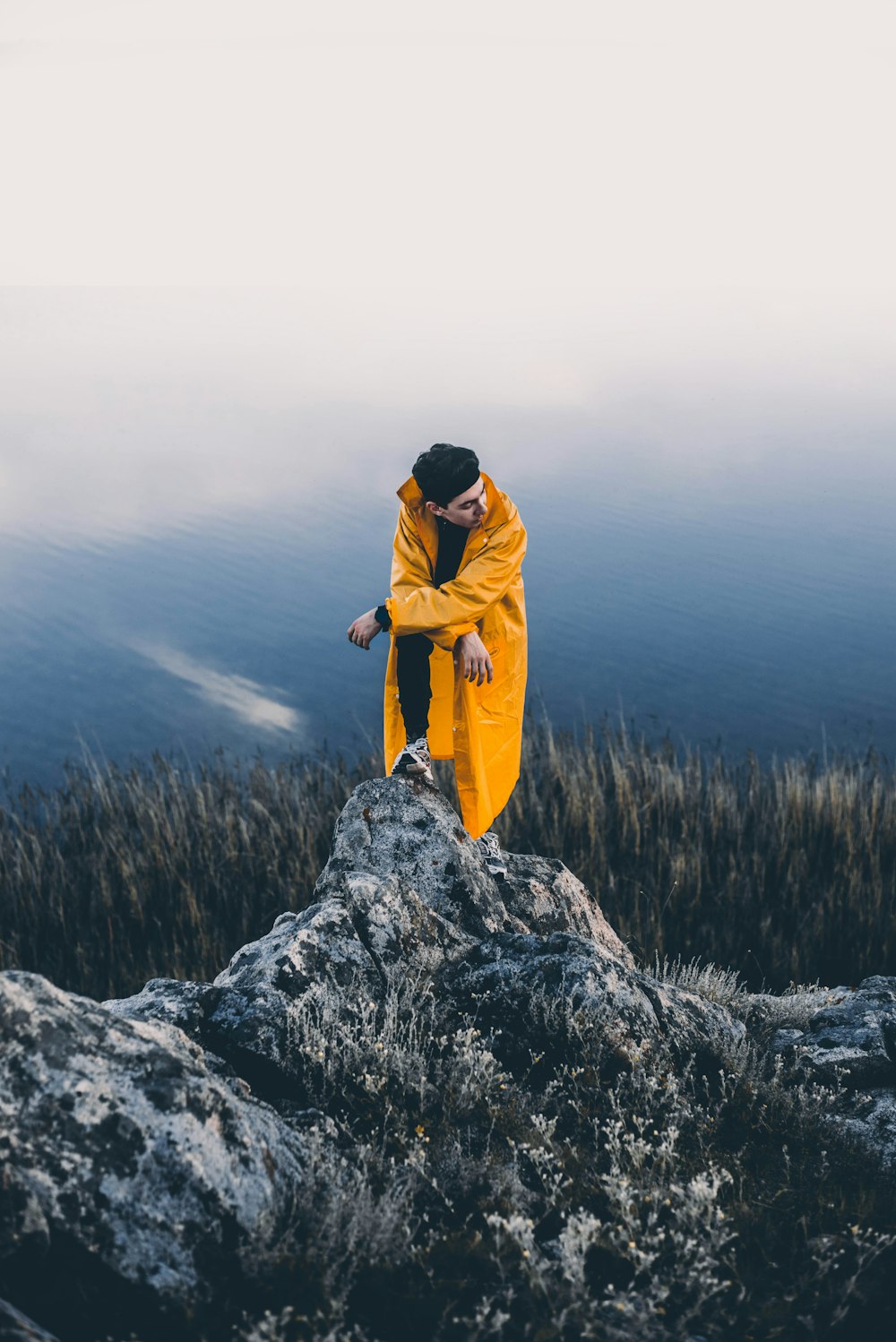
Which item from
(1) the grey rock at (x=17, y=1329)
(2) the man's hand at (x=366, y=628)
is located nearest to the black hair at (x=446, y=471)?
(2) the man's hand at (x=366, y=628)

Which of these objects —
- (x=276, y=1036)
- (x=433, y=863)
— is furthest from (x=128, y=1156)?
(x=433, y=863)

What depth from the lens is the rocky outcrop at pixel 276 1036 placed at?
8.27ft

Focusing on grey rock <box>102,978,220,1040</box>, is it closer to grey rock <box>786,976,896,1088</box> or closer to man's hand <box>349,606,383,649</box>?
man's hand <box>349,606,383,649</box>

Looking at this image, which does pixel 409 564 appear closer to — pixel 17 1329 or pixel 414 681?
pixel 414 681

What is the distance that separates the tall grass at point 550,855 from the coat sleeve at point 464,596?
376cm

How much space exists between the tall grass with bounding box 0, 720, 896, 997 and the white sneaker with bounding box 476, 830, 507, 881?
8.05 ft

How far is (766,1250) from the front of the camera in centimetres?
290

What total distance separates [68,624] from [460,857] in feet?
50.2

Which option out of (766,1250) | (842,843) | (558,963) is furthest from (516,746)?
(842,843)

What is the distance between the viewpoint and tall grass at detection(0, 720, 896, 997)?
7582 millimetres

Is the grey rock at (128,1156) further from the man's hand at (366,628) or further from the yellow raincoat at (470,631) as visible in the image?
the yellow raincoat at (470,631)

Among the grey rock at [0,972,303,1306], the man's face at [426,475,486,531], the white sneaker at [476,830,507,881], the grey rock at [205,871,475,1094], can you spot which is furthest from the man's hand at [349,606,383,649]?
the grey rock at [0,972,303,1306]

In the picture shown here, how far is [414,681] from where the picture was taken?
522 cm

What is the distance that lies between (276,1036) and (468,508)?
103 inches
